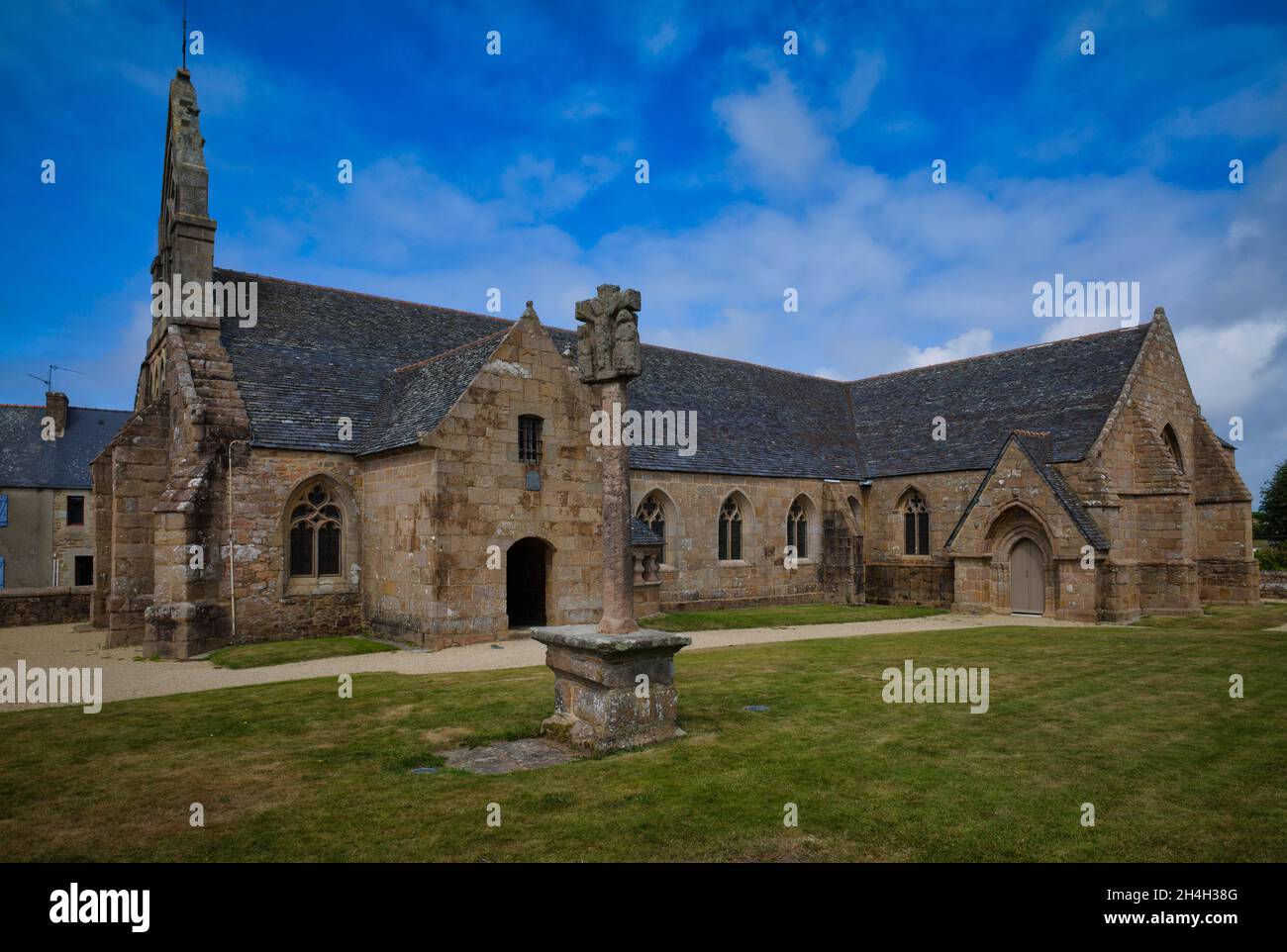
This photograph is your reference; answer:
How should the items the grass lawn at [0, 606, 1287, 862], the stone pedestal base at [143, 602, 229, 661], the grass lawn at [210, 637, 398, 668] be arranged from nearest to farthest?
the grass lawn at [0, 606, 1287, 862] < the grass lawn at [210, 637, 398, 668] < the stone pedestal base at [143, 602, 229, 661]

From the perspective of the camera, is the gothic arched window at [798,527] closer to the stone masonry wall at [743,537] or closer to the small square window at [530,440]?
the stone masonry wall at [743,537]

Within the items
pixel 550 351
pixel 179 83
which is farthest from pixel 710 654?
pixel 179 83

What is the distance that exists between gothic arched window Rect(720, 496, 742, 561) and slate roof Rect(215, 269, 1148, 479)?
4.21 feet

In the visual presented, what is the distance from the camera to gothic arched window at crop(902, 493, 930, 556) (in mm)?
28125

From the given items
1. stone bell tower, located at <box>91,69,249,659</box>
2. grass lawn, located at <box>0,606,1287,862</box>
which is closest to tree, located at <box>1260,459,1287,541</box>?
grass lawn, located at <box>0,606,1287,862</box>

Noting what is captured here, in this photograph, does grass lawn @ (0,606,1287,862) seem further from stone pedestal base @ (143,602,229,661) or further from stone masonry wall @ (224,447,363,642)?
stone masonry wall @ (224,447,363,642)

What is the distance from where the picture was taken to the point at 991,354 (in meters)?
30.3

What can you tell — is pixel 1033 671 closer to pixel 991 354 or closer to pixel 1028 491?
pixel 1028 491

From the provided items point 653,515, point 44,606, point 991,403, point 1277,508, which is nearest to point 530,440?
point 653,515

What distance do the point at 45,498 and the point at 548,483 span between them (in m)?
25.9

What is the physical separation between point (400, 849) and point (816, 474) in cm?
2407

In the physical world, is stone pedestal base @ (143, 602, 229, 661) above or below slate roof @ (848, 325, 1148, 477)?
below

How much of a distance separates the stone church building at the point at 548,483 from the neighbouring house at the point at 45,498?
13.1m

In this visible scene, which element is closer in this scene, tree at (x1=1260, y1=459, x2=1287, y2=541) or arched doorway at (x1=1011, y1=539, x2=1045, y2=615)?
arched doorway at (x1=1011, y1=539, x2=1045, y2=615)
